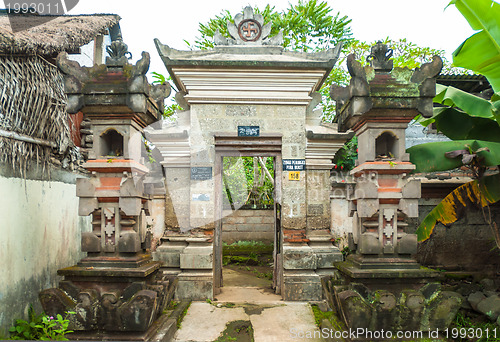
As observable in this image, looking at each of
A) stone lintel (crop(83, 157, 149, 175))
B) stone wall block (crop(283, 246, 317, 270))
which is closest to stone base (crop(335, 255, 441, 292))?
stone wall block (crop(283, 246, 317, 270))

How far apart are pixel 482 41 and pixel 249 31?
3.66 meters

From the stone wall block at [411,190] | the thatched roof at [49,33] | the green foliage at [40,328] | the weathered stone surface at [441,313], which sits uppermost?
the thatched roof at [49,33]

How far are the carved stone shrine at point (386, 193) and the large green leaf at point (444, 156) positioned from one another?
495 millimetres

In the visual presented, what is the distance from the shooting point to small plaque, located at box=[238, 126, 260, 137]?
613cm

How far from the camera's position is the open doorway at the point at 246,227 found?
29.3 ft

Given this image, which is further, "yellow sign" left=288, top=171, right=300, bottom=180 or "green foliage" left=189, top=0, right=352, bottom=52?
"green foliage" left=189, top=0, right=352, bottom=52

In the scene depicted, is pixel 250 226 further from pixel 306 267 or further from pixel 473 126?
pixel 473 126

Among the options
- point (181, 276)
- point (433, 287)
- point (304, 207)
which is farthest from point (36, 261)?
point (433, 287)

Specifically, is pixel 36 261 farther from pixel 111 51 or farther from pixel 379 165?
pixel 379 165

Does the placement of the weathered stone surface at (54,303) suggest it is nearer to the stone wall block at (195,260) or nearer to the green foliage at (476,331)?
the stone wall block at (195,260)

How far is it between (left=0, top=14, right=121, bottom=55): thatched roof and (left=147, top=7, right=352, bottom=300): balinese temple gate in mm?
1192

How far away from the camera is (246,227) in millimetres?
11141

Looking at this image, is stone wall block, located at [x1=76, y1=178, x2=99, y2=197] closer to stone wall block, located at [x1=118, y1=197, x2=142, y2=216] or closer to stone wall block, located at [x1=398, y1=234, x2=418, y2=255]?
stone wall block, located at [x1=118, y1=197, x2=142, y2=216]

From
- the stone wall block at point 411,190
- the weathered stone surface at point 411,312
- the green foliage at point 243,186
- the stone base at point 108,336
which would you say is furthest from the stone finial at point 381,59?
the green foliage at point 243,186
